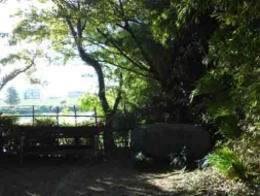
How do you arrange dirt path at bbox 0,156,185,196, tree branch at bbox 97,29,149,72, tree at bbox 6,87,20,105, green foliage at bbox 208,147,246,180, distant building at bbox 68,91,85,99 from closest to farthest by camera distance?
1. green foliage at bbox 208,147,246,180
2. dirt path at bbox 0,156,185,196
3. tree branch at bbox 97,29,149,72
4. tree at bbox 6,87,20,105
5. distant building at bbox 68,91,85,99

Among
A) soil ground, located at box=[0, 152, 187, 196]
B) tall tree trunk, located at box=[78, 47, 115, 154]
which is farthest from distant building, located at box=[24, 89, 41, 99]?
soil ground, located at box=[0, 152, 187, 196]

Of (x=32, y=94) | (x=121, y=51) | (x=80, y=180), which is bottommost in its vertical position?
(x=80, y=180)

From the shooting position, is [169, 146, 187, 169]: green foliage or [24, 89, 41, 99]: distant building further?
[24, 89, 41, 99]: distant building

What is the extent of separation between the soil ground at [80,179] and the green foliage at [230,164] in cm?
105


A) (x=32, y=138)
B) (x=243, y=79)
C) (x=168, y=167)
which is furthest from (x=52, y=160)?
(x=243, y=79)

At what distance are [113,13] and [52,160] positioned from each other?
18.2 feet

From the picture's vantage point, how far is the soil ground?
880cm

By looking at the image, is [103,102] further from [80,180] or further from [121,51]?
[80,180]

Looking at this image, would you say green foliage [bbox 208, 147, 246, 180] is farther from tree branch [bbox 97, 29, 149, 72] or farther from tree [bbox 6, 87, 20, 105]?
tree [bbox 6, 87, 20, 105]

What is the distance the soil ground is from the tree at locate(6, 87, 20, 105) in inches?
295

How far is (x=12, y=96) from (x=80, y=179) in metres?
11.3

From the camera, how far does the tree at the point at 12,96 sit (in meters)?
20.4

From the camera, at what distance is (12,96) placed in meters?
20.7

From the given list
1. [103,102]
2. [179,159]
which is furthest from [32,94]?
[179,159]
